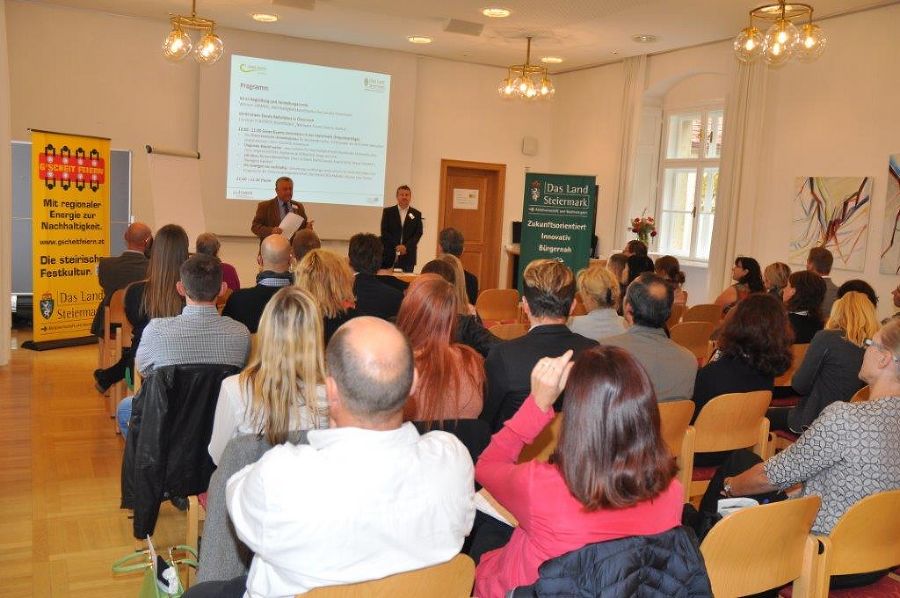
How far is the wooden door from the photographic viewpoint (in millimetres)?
12062

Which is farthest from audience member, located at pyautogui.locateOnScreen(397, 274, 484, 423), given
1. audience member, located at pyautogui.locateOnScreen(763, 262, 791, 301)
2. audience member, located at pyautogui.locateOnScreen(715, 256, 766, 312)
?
audience member, located at pyautogui.locateOnScreen(715, 256, 766, 312)

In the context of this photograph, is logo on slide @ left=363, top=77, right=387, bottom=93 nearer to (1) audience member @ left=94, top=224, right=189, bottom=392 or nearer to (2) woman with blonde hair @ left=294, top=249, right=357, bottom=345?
(1) audience member @ left=94, top=224, right=189, bottom=392

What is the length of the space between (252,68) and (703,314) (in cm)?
650

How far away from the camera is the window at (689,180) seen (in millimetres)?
10359

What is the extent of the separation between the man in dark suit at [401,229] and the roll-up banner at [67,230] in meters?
3.15

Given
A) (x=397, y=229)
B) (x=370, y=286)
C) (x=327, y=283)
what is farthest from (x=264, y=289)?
(x=397, y=229)

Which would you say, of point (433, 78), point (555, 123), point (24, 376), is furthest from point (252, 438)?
point (555, 123)

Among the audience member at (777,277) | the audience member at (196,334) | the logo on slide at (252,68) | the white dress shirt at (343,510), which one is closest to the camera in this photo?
the white dress shirt at (343,510)

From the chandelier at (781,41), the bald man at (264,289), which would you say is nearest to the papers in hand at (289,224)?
the bald man at (264,289)

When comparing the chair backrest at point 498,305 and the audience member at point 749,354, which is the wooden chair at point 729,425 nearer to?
the audience member at point 749,354

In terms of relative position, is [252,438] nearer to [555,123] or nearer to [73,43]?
[73,43]

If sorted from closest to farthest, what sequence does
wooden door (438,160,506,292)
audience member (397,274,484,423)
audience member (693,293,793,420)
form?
audience member (397,274,484,423) → audience member (693,293,793,420) → wooden door (438,160,506,292)

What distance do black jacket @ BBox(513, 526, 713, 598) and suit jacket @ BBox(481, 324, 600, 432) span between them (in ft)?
4.31

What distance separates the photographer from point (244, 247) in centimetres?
1054
